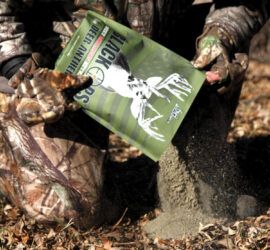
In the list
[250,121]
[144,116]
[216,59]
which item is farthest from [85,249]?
[250,121]

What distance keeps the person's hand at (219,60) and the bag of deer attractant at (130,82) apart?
0.15 metres

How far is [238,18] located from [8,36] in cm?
128

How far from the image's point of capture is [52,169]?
2.28 meters

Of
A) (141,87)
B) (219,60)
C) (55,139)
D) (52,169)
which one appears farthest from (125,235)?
(219,60)

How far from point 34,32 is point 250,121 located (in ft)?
8.11

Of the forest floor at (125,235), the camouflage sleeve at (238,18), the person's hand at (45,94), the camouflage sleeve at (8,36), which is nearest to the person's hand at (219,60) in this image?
the camouflage sleeve at (238,18)

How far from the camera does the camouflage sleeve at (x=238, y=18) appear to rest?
7.80 feet

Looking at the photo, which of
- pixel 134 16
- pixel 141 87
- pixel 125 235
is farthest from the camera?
pixel 125 235

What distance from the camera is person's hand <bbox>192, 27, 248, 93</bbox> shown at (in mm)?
2137

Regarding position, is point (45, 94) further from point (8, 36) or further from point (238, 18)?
point (238, 18)

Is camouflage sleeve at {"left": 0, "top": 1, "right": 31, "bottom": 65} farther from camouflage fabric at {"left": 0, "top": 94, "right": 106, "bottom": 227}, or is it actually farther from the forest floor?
the forest floor

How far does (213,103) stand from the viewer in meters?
2.64

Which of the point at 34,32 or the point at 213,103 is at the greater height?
the point at 34,32

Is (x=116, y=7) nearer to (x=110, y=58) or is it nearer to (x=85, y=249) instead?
(x=110, y=58)
